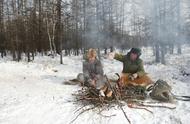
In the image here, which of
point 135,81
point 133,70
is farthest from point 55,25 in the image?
point 135,81

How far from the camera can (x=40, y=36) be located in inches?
1324

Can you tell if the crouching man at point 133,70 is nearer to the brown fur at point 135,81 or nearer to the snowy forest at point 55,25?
the brown fur at point 135,81

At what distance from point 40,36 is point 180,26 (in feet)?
65.2

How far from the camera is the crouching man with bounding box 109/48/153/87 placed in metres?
7.32

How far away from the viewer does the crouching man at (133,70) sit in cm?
732

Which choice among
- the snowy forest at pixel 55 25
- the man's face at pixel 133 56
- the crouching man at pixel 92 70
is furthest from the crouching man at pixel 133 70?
the snowy forest at pixel 55 25

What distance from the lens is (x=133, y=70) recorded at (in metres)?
7.54

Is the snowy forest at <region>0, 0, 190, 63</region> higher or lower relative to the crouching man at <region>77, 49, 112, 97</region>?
higher

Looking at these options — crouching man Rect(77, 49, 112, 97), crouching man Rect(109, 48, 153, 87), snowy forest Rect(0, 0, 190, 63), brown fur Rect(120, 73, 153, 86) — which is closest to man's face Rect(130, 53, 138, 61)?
crouching man Rect(109, 48, 153, 87)

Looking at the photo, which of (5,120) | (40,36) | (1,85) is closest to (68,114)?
(5,120)

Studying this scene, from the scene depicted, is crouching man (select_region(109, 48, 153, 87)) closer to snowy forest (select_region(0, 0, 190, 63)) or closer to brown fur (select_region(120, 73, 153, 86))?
brown fur (select_region(120, 73, 153, 86))

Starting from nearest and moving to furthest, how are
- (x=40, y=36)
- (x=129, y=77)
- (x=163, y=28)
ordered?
1. (x=129, y=77)
2. (x=163, y=28)
3. (x=40, y=36)

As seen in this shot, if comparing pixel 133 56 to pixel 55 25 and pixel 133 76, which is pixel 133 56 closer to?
pixel 133 76

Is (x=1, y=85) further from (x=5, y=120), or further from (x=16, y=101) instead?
(x=5, y=120)
